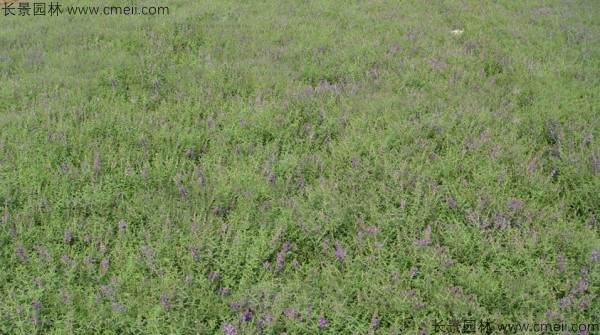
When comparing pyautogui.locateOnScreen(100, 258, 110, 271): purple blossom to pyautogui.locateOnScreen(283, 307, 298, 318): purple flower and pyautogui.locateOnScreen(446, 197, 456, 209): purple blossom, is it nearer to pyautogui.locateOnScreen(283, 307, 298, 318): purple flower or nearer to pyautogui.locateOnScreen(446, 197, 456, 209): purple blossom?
pyautogui.locateOnScreen(283, 307, 298, 318): purple flower

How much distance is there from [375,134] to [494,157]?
115 cm

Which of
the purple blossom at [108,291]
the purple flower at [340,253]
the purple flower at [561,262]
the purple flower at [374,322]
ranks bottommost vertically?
the purple blossom at [108,291]

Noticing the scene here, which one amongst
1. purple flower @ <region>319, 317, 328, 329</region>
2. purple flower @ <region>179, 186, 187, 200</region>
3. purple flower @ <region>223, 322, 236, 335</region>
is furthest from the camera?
purple flower @ <region>179, 186, 187, 200</region>

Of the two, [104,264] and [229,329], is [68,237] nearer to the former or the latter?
[104,264]

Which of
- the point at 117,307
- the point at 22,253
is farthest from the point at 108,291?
the point at 22,253

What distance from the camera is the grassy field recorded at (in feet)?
10.3

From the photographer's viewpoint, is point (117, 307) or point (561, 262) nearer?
point (117, 307)

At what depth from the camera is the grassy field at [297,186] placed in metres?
3.13

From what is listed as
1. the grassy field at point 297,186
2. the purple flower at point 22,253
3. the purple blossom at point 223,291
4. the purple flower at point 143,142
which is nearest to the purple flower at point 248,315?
the grassy field at point 297,186

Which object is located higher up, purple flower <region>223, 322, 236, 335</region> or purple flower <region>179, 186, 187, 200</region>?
purple flower <region>179, 186, 187, 200</region>

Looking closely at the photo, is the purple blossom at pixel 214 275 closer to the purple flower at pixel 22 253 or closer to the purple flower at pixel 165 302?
the purple flower at pixel 165 302

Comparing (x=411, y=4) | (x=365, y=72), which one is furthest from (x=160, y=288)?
(x=411, y=4)

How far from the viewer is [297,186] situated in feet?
14.1

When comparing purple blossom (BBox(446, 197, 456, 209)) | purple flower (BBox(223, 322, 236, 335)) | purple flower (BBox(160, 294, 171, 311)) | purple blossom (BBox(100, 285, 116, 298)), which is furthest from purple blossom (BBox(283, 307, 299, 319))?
purple blossom (BBox(446, 197, 456, 209))
